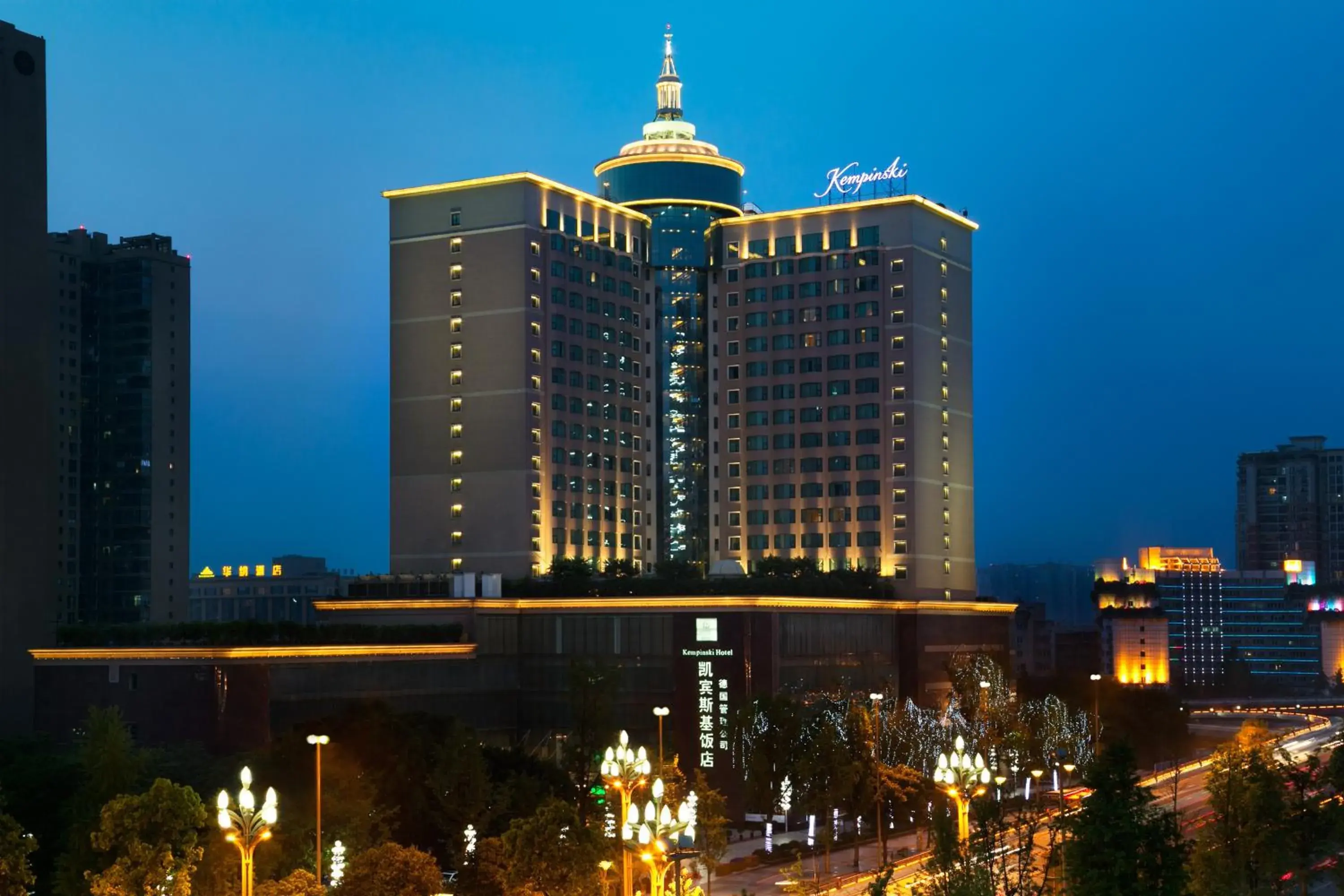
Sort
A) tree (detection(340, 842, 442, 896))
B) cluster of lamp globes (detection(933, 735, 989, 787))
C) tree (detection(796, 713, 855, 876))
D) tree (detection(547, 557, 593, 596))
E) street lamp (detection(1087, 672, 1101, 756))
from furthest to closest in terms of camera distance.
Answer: tree (detection(547, 557, 593, 596)), street lamp (detection(1087, 672, 1101, 756)), tree (detection(796, 713, 855, 876)), cluster of lamp globes (detection(933, 735, 989, 787)), tree (detection(340, 842, 442, 896))

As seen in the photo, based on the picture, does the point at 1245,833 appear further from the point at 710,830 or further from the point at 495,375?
the point at 495,375

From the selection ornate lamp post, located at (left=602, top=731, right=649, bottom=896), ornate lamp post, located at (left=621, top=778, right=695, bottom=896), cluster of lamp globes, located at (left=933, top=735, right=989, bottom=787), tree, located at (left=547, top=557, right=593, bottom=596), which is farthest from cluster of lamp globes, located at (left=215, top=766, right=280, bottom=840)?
tree, located at (left=547, top=557, right=593, bottom=596)

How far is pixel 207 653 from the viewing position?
323ft

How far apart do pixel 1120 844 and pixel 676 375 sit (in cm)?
10902

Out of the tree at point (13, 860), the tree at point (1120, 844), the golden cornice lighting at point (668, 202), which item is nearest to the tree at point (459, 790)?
the tree at point (13, 860)

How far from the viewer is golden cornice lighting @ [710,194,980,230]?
146 meters

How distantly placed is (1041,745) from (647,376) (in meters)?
47.5

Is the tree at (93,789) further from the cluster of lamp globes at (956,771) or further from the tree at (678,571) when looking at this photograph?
the tree at (678,571)

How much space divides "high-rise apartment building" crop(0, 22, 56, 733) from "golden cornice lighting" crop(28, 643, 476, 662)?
2.09 m

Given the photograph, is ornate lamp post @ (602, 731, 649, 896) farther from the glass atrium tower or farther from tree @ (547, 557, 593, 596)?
the glass atrium tower

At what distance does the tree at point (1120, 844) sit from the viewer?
1891 inches

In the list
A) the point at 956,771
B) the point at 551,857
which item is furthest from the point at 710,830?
the point at 551,857

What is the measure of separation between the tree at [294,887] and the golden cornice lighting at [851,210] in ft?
316

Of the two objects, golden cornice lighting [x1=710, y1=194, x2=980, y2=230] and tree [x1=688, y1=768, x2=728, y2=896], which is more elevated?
golden cornice lighting [x1=710, y1=194, x2=980, y2=230]
